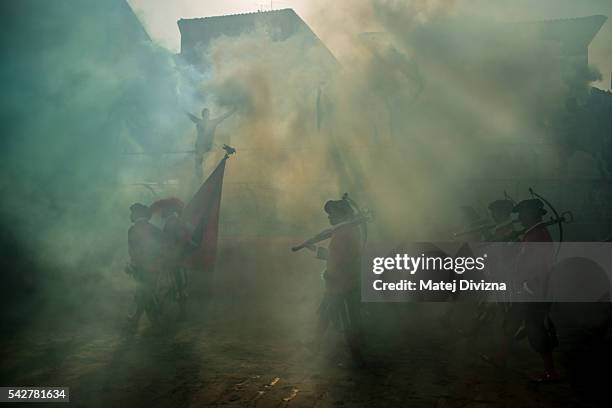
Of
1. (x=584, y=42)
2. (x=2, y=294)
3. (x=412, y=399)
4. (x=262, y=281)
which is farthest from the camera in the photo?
(x=584, y=42)

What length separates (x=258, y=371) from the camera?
16.8ft

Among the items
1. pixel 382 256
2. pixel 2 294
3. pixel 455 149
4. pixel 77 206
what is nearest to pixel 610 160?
pixel 455 149

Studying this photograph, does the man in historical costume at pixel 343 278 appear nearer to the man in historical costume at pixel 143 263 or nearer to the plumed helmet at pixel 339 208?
the plumed helmet at pixel 339 208

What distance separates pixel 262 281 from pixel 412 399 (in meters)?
7.14

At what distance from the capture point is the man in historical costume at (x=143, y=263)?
23.4ft

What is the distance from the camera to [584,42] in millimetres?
24406

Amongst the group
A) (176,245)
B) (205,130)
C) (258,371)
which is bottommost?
(258,371)

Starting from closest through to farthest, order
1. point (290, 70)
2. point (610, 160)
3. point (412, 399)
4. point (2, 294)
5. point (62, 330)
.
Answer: point (412, 399) → point (62, 330) → point (2, 294) → point (610, 160) → point (290, 70)

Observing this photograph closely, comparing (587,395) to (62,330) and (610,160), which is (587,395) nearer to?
(62,330)

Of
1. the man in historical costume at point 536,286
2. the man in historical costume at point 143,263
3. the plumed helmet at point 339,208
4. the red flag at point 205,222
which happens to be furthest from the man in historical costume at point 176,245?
the man in historical costume at point 536,286
